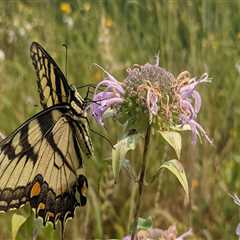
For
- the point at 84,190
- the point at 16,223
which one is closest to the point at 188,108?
the point at 84,190

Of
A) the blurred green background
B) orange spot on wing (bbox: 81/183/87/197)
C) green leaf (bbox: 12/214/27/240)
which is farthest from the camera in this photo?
the blurred green background

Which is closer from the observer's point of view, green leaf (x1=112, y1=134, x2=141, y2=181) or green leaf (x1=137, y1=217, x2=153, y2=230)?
green leaf (x1=112, y1=134, x2=141, y2=181)

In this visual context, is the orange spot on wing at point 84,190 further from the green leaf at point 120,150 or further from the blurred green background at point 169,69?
the blurred green background at point 169,69

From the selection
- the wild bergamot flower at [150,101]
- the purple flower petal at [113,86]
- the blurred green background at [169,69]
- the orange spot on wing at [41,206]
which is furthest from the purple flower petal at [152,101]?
the blurred green background at [169,69]

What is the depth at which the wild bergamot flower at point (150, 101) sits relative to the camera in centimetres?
132

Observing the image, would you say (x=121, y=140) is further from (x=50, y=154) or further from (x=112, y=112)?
(x=50, y=154)

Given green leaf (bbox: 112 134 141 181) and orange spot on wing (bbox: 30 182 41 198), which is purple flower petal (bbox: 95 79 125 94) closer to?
green leaf (bbox: 112 134 141 181)

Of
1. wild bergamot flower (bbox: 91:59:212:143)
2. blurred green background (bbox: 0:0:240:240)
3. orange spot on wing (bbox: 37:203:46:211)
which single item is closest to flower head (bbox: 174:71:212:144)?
wild bergamot flower (bbox: 91:59:212:143)

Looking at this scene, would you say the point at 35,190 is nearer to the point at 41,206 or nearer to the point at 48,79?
the point at 41,206

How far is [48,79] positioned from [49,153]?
0.18 metres

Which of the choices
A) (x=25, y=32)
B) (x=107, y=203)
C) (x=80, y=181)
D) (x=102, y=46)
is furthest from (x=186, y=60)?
(x=80, y=181)

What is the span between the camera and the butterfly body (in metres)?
1.39

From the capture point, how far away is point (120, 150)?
127 centimetres

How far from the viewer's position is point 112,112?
4.53 feet
